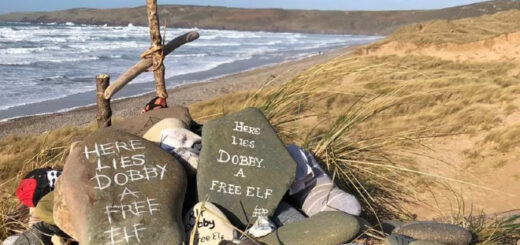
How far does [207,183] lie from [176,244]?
1.69ft

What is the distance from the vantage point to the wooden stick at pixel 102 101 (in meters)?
4.18

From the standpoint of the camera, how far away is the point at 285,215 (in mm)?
3254

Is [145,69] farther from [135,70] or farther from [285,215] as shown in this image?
[285,215]

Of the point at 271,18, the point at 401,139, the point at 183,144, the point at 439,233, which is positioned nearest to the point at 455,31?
the point at 401,139

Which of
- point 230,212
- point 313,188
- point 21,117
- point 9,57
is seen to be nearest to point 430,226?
point 313,188

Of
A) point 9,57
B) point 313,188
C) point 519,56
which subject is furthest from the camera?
point 9,57

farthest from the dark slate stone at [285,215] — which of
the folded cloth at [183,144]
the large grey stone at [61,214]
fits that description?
the large grey stone at [61,214]

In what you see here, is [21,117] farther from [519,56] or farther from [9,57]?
[9,57]

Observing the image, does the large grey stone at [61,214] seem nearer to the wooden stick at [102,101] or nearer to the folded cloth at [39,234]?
the folded cloth at [39,234]

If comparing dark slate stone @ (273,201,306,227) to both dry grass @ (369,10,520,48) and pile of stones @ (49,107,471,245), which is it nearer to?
pile of stones @ (49,107,471,245)

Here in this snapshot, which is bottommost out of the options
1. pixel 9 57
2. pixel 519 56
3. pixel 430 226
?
pixel 9 57

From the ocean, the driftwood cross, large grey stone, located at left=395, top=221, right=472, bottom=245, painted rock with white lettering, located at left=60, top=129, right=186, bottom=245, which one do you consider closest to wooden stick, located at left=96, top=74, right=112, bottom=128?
the driftwood cross

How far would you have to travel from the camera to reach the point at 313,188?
351cm

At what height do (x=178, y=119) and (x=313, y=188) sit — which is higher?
(x=178, y=119)
